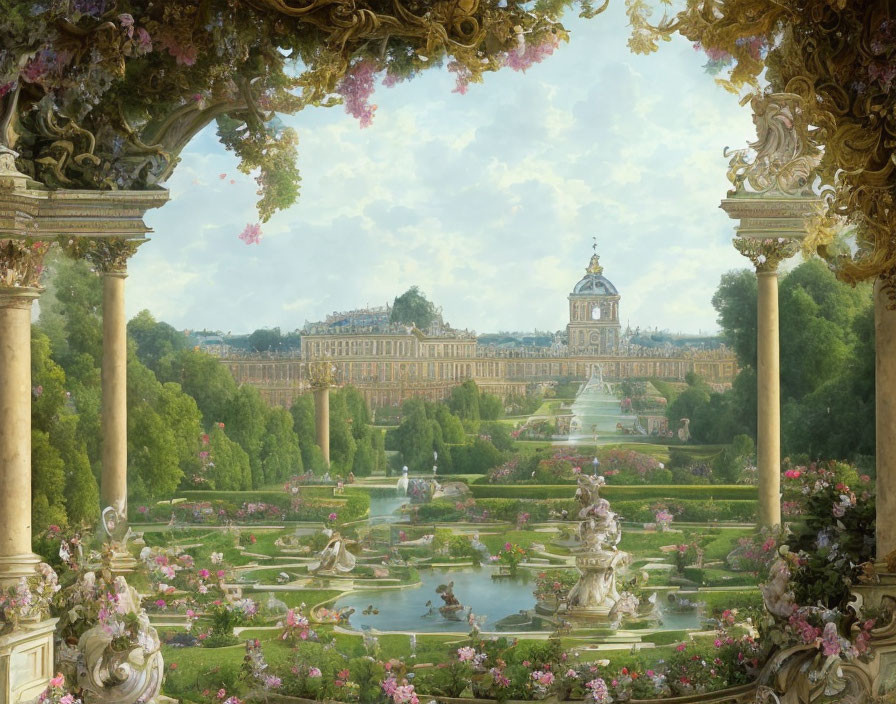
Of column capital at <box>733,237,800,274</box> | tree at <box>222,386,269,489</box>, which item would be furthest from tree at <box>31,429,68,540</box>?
column capital at <box>733,237,800,274</box>

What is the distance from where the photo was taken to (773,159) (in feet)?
23.3

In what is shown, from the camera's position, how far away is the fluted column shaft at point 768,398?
7188mm

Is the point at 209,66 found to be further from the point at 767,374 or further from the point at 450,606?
the point at 767,374

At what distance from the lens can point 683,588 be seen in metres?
7.19

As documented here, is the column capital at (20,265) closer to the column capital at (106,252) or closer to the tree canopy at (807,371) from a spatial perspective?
the column capital at (106,252)

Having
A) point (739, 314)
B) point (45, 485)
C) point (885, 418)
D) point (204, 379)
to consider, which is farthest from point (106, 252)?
point (885, 418)

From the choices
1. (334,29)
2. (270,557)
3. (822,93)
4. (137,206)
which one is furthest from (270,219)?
(822,93)

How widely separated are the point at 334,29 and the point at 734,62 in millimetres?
2538

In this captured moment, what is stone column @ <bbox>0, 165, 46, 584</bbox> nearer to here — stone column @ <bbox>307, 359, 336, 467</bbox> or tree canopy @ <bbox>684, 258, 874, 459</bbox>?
stone column @ <bbox>307, 359, 336, 467</bbox>

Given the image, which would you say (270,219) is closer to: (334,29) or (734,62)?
(334,29)

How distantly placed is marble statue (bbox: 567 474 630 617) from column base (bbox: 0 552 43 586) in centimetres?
334

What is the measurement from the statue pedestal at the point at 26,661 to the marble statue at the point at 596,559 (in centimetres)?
322

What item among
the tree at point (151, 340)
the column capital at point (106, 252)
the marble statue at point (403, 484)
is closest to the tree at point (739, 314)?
the marble statue at point (403, 484)

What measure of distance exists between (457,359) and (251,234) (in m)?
1.59
